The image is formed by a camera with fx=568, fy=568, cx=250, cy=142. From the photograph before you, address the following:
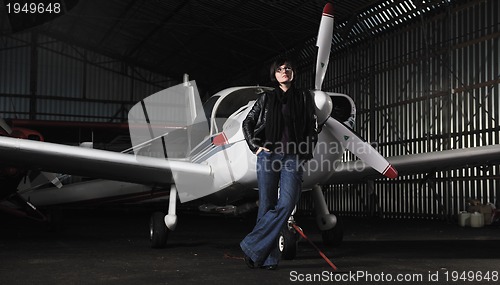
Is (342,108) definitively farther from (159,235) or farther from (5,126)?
(5,126)

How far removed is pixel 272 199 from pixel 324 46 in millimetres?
1729

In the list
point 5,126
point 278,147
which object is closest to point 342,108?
point 278,147

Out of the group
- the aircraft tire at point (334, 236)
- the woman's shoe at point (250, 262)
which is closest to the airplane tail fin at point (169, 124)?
the aircraft tire at point (334, 236)

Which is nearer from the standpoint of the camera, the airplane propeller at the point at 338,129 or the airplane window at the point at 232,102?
the airplane propeller at the point at 338,129

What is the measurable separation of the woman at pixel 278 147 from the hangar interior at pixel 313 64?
4222 millimetres

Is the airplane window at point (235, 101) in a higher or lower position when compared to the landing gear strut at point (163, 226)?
higher

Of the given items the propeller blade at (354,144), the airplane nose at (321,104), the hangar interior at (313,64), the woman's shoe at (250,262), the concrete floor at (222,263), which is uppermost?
the hangar interior at (313,64)

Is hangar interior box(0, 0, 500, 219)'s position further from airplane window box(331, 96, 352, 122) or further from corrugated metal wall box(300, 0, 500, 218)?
airplane window box(331, 96, 352, 122)

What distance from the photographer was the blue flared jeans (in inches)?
169

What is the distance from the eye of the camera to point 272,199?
4426 millimetres

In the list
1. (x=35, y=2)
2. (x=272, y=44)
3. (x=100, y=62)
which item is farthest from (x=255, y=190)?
→ (x=100, y=62)

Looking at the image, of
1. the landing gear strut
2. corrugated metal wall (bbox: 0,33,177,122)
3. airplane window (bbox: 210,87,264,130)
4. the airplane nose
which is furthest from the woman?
corrugated metal wall (bbox: 0,33,177,122)

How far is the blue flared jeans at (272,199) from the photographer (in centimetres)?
428

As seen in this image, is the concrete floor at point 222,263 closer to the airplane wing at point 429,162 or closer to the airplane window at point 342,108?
the airplane wing at point 429,162
